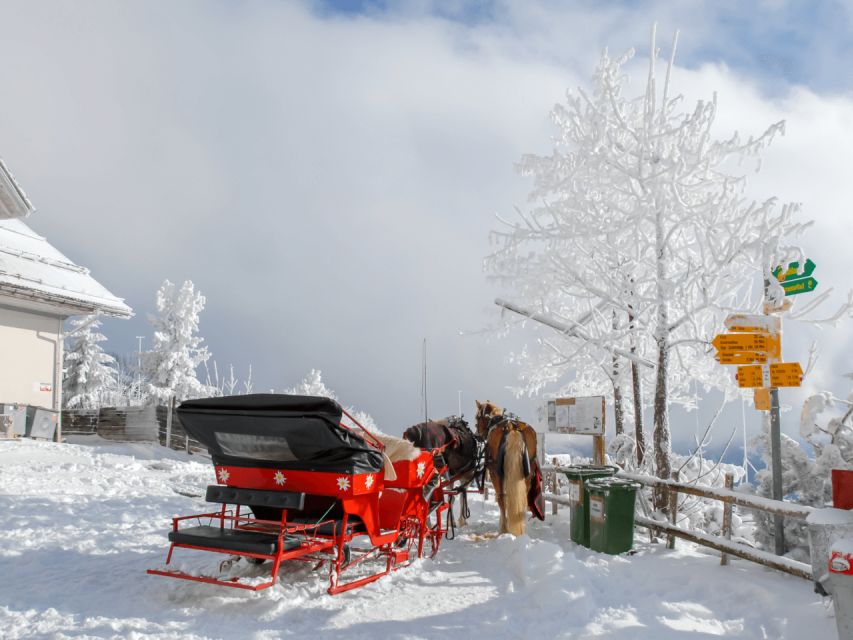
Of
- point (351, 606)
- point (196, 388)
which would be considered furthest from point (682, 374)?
point (196, 388)

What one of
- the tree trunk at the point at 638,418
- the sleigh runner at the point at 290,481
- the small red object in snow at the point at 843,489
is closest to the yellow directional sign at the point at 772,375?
the small red object in snow at the point at 843,489

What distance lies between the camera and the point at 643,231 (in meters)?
12.7

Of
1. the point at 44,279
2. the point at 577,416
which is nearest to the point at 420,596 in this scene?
the point at 577,416

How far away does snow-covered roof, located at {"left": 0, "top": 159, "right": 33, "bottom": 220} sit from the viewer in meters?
18.3

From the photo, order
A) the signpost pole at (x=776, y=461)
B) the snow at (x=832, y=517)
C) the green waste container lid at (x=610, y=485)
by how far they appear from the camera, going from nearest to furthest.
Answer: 1. the snow at (x=832, y=517)
2. the signpost pole at (x=776, y=461)
3. the green waste container lid at (x=610, y=485)

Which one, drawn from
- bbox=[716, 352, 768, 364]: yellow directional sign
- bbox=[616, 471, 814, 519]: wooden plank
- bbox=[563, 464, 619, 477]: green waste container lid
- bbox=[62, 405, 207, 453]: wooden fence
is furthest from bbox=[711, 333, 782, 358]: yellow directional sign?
bbox=[62, 405, 207, 453]: wooden fence

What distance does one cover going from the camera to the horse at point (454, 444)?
8.72m

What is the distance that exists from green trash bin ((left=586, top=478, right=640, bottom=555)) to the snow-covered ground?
0.29m

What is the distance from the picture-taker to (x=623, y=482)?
346 inches

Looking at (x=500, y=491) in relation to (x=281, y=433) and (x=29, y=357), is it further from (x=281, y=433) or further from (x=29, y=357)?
(x=29, y=357)

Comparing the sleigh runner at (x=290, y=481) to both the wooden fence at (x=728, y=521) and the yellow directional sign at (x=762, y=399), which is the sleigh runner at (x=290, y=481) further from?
the yellow directional sign at (x=762, y=399)

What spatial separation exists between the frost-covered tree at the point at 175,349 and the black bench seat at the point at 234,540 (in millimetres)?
29664

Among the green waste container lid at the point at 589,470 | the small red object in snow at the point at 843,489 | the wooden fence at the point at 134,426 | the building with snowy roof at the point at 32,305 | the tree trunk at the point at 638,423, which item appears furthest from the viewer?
the wooden fence at the point at 134,426

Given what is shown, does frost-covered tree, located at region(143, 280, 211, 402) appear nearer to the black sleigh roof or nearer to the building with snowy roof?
the building with snowy roof
